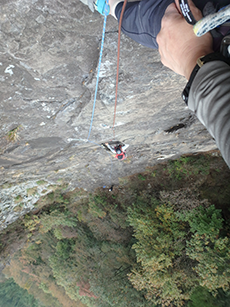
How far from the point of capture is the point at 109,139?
4344mm

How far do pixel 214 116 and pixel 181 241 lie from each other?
5782 mm

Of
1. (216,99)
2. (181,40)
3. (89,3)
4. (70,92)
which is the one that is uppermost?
(89,3)

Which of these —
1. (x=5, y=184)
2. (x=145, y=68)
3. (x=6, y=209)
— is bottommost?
(x=6, y=209)

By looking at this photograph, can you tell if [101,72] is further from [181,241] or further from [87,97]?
[181,241]

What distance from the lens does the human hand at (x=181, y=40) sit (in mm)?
1324

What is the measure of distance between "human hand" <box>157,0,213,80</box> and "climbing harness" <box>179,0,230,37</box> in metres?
0.06

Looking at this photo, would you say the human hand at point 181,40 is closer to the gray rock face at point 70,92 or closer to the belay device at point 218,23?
the belay device at point 218,23

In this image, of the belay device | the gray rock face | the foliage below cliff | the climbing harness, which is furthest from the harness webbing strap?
the foliage below cliff

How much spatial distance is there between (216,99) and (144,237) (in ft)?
20.1

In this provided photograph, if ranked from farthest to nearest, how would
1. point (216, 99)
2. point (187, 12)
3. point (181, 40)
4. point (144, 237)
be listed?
point (144, 237) < point (181, 40) < point (187, 12) < point (216, 99)

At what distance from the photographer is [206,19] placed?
111 centimetres

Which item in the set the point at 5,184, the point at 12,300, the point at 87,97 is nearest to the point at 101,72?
the point at 87,97

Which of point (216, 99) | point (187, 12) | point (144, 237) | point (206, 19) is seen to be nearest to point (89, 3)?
point (187, 12)

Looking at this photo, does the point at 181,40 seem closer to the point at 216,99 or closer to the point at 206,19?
the point at 206,19
